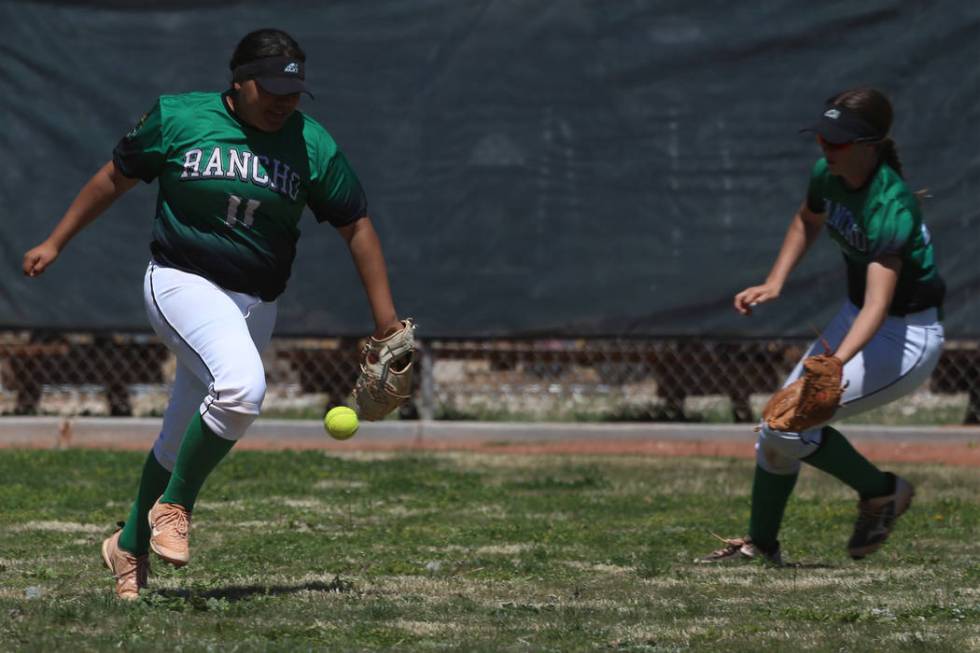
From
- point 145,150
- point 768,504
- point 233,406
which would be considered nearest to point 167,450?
point 233,406

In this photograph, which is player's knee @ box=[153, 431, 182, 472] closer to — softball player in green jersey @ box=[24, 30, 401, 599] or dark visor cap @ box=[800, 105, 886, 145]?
softball player in green jersey @ box=[24, 30, 401, 599]

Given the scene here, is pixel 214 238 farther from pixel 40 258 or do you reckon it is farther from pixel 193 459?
pixel 193 459

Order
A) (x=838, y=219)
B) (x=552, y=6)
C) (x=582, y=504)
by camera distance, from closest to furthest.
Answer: (x=838, y=219) → (x=582, y=504) → (x=552, y=6)

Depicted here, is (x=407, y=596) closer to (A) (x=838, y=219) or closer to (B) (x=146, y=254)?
(A) (x=838, y=219)

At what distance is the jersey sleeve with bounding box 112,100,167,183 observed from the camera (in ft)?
18.4

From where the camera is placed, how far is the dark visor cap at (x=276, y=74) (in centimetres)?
547

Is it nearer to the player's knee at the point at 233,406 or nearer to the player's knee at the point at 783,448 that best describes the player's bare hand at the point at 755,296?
the player's knee at the point at 783,448

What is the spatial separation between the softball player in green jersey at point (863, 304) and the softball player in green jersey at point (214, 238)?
179cm

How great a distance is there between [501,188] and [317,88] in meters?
1.38

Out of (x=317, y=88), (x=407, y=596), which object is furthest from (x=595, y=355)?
(x=407, y=596)

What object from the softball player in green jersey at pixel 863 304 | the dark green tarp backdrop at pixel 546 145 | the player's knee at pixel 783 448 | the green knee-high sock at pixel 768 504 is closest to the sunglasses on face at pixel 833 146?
the softball player in green jersey at pixel 863 304

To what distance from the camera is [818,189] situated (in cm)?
684

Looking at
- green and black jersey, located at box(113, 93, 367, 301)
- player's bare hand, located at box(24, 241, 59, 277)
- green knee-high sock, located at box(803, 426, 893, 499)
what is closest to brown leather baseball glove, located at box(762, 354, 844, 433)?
green knee-high sock, located at box(803, 426, 893, 499)

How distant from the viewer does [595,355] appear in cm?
1216
